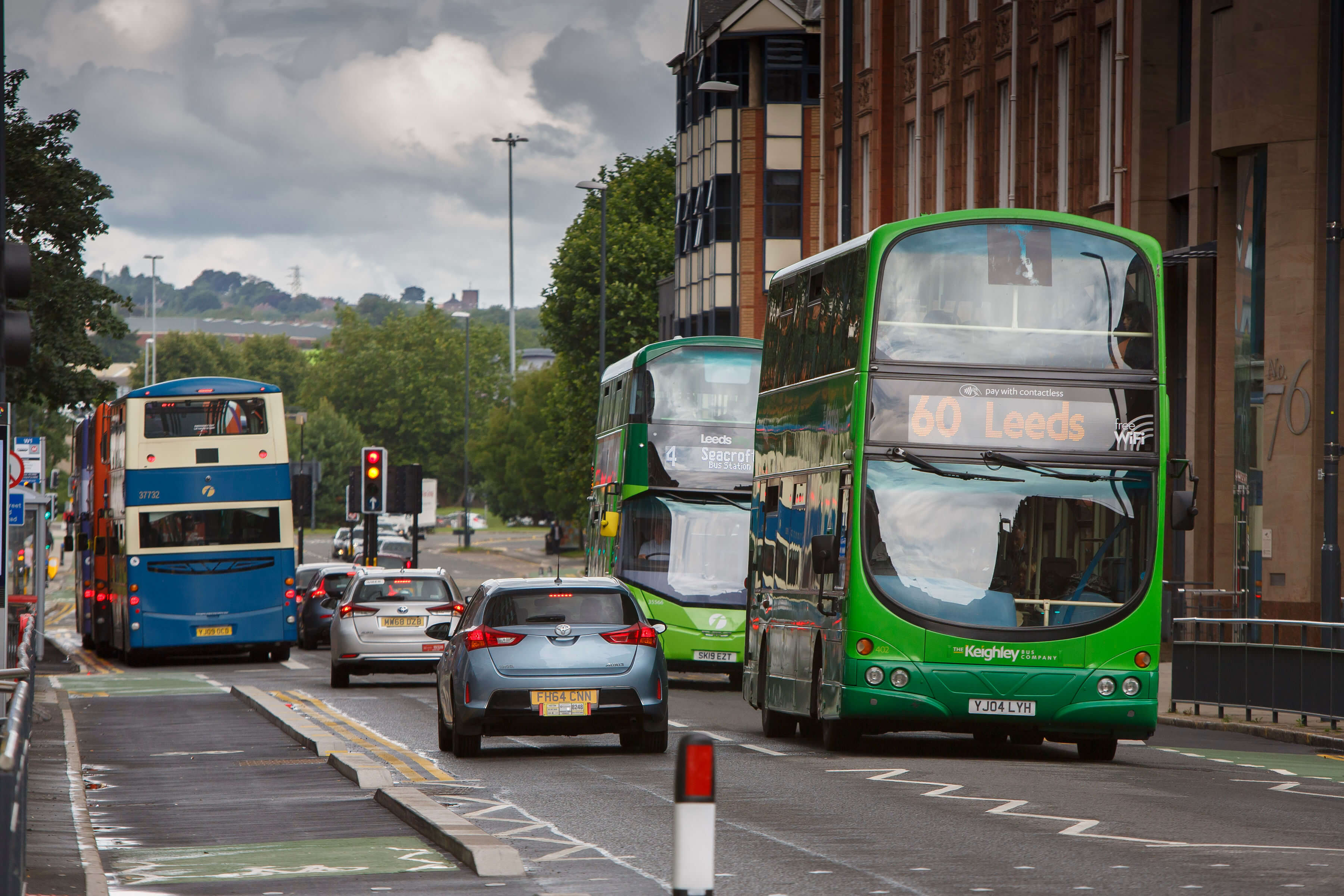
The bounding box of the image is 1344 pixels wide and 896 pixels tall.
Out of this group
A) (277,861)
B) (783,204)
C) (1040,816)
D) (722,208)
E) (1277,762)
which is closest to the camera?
(277,861)

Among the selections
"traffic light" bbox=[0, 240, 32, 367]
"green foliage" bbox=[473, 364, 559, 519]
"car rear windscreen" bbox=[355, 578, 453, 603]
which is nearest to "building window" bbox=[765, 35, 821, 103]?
"car rear windscreen" bbox=[355, 578, 453, 603]

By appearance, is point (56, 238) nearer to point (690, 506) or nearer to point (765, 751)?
point (690, 506)

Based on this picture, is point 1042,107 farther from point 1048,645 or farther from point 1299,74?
point 1048,645

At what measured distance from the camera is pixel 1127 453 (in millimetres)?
17234

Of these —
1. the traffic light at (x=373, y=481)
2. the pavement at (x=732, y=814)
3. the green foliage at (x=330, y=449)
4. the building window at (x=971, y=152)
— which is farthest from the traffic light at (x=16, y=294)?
the green foliage at (x=330, y=449)

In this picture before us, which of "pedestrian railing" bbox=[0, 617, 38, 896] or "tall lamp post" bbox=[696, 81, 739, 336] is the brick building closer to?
"tall lamp post" bbox=[696, 81, 739, 336]

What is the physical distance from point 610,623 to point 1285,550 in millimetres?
16212

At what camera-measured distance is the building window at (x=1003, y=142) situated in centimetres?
4150

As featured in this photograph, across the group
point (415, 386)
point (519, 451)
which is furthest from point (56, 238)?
point (415, 386)

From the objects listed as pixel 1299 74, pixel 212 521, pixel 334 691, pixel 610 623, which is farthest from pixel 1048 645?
pixel 212 521

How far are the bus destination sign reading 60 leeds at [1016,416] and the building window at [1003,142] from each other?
80.2ft

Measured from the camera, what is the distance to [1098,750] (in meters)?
18.5

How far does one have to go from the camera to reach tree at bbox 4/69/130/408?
34844mm

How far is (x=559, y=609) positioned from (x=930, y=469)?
319 cm
